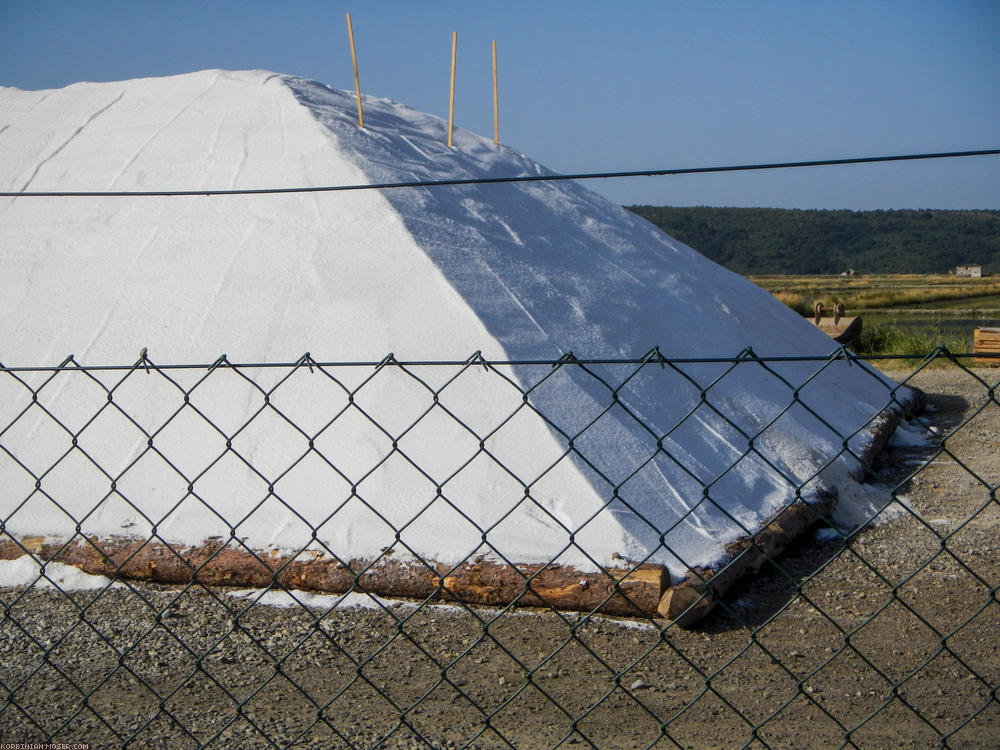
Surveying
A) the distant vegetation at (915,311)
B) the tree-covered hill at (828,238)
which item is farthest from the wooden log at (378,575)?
the tree-covered hill at (828,238)

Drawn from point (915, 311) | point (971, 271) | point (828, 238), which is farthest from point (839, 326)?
point (828, 238)

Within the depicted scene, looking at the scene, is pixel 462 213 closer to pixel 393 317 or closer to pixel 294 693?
pixel 393 317

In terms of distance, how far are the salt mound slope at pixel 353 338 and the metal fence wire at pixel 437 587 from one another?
0.03 metres

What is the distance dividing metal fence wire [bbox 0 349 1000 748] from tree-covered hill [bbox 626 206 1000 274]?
27911 mm

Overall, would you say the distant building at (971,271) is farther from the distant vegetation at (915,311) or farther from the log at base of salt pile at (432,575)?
the log at base of salt pile at (432,575)

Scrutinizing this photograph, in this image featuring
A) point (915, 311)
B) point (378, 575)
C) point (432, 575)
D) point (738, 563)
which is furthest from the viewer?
point (915, 311)

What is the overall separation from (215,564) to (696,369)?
2.88 metres

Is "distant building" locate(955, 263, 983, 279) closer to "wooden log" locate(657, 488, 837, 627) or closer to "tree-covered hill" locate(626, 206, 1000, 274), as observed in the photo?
"tree-covered hill" locate(626, 206, 1000, 274)

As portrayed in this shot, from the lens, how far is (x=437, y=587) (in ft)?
11.3

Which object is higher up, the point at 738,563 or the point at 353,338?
the point at 353,338

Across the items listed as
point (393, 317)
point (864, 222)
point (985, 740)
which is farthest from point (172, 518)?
point (864, 222)

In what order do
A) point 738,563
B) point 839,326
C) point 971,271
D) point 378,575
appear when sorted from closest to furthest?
point 378,575, point 738,563, point 839,326, point 971,271

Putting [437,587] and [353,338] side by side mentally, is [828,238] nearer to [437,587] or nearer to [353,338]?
[353,338]

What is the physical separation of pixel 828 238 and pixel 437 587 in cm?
4069
